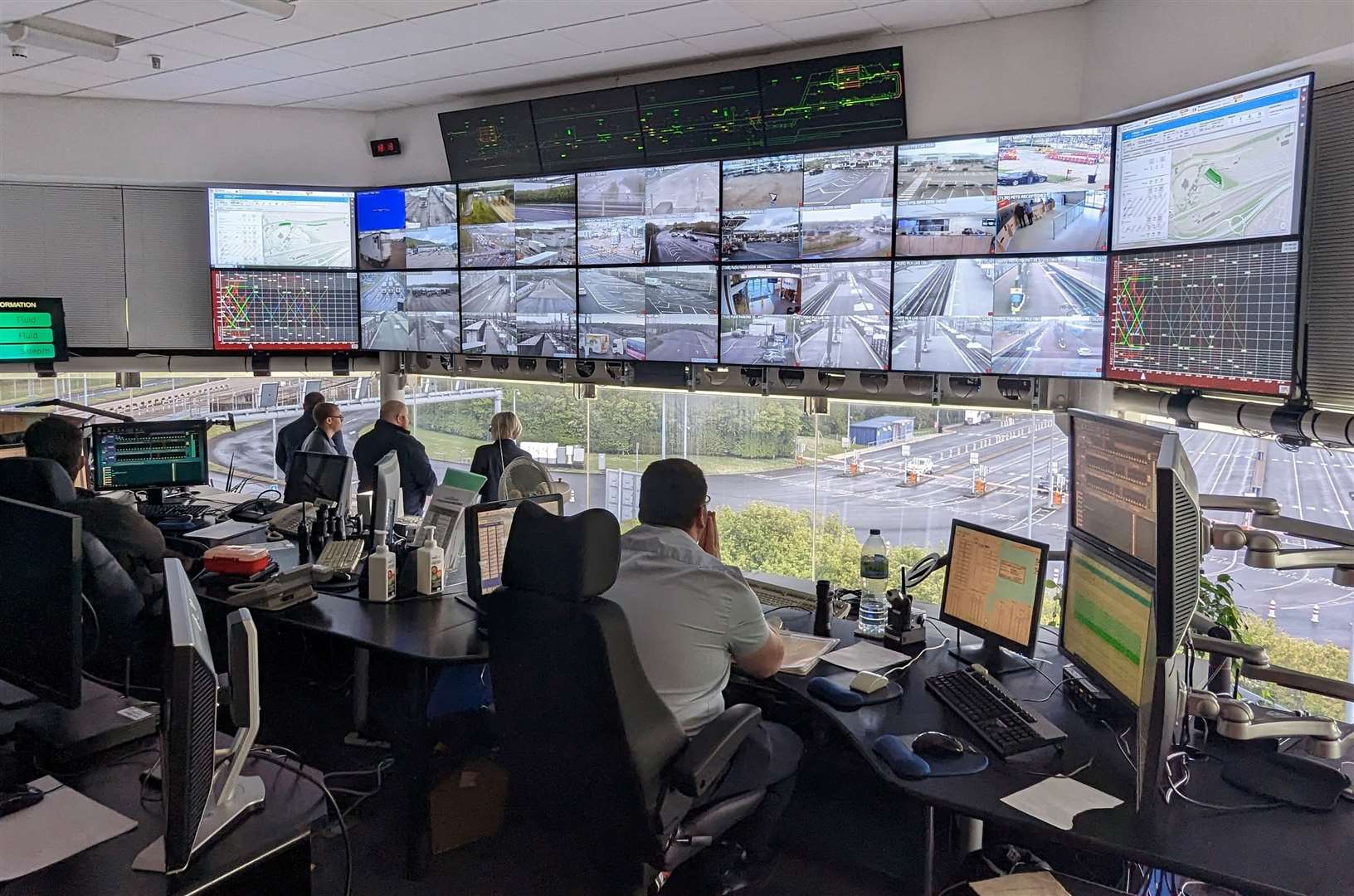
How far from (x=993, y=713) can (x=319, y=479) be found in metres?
3.40

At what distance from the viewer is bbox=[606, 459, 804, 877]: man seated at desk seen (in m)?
2.34

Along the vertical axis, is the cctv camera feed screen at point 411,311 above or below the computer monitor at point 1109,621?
above

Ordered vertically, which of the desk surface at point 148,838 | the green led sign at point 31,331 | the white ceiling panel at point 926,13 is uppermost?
the white ceiling panel at point 926,13

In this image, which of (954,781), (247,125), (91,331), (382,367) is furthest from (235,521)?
(954,781)

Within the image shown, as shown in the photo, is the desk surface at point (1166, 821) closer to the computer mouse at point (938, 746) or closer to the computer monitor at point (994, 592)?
the computer mouse at point (938, 746)

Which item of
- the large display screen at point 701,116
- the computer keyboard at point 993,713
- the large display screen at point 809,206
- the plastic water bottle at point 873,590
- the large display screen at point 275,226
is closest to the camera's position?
the computer keyboard at point 993,713

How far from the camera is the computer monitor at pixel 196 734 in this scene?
1.40m

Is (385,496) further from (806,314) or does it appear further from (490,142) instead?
(490,142)

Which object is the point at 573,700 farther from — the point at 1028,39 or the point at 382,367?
the point at 382,367

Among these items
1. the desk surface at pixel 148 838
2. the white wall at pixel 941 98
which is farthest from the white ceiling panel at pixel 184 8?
the desk surface at pixel 148 838

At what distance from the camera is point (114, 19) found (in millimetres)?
4066

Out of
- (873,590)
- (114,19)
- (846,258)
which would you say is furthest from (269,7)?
(873,590)

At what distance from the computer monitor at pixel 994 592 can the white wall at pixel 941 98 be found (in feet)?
5.24

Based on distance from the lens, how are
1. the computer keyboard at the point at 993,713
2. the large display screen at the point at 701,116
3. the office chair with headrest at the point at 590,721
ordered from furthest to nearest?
the large display screen at the point at 701,116 → the computer keyboard at the point at 993,713 → the office chair with headrest at the point at 590,721
